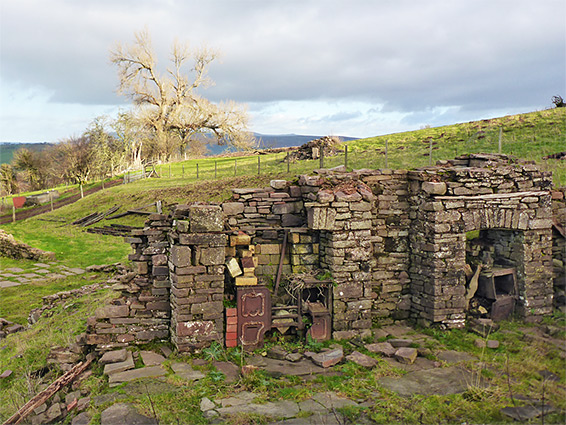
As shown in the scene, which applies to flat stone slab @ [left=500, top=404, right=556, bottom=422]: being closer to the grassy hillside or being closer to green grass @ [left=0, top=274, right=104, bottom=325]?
the grassy hillside

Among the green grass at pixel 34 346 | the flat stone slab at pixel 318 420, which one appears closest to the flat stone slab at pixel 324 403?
the flat stone slab at pixel 318 420

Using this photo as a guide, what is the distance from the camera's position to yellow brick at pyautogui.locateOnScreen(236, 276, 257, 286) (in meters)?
8.27

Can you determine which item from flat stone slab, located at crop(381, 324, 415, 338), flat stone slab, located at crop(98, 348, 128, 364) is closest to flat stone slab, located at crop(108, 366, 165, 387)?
flat stone slab, located at crop(98, 348, 128, 364)

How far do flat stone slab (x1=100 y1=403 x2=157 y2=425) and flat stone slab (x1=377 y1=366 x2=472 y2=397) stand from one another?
356 cm

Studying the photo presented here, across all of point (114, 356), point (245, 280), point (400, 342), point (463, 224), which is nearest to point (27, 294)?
point (114, 356)

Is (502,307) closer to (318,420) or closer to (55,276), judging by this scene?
(318,420)

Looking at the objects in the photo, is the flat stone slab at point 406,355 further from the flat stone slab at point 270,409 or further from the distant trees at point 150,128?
the distant trees at point 150,128

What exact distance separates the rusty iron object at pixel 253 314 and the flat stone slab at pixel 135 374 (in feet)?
5.30

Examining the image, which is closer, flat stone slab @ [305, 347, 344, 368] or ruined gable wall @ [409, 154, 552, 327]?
flat stone slab @ [305, 347, 344, 368]

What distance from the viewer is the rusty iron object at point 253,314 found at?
26.9 ft

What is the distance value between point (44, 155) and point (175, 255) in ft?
174

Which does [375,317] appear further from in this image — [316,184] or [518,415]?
[518,415]

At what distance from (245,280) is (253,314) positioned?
0.66 meters

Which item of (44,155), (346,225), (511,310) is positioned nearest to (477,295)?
(511,310)
